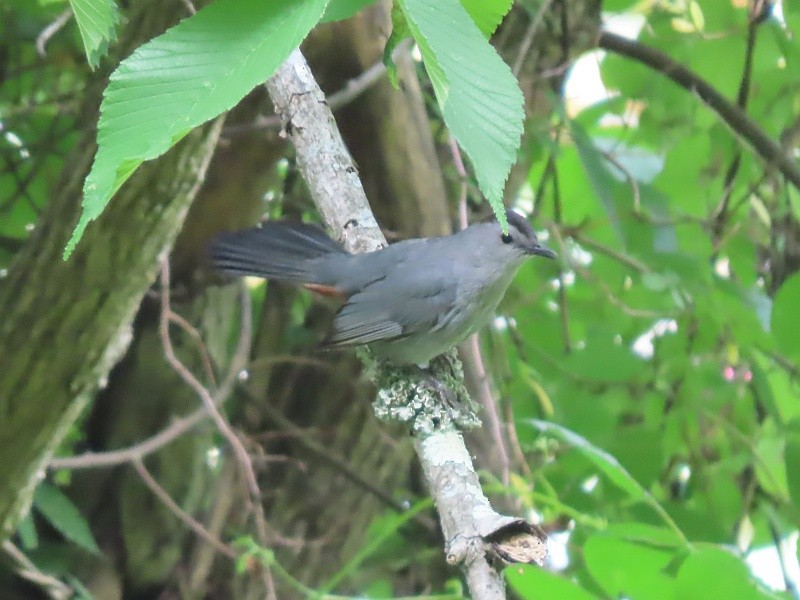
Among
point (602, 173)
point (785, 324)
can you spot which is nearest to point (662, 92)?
point (602, 173)

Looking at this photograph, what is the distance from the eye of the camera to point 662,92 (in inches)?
120

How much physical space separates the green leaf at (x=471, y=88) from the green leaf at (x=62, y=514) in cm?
196

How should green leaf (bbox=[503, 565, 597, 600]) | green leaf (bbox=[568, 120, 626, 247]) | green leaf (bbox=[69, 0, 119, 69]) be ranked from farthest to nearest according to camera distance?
green leaf (bbox=[568, 120, 626, 247]) → green leaf (bbox=[503, 565, 597, 600]) → green leaf (bbox=[69, 0, 119, 69])

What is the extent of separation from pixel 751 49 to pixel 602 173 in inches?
24.3

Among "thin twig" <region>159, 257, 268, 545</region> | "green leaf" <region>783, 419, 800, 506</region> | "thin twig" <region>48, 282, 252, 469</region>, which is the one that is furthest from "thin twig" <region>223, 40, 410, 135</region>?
"green leaf" <region>783, 419, 800, 506</region>

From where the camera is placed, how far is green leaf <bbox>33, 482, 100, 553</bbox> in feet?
8.06

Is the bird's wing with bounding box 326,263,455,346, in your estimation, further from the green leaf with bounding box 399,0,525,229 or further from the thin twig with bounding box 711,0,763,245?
the green leaf with bounding box 399,0,525,229

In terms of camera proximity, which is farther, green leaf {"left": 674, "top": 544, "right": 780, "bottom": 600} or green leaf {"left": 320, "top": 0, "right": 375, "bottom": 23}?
green leaf {"left": 674, "top": 544, "right": 780, "bottom": 600}

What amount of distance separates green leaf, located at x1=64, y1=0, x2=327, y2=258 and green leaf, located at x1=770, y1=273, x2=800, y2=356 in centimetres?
165

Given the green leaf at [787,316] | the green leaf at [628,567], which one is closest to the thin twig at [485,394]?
the green leaf at [787,316]

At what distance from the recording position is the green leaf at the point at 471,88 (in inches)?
31.3

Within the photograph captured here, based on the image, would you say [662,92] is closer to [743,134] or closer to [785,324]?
[743,134]

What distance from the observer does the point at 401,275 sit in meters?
2.36

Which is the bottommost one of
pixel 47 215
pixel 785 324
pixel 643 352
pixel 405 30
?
pixel 643 352
